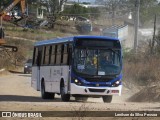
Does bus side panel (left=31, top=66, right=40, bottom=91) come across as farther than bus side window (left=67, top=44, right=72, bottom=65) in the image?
Yes

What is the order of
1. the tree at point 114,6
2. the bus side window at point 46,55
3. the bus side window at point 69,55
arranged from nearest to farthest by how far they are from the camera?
the bus side window at point 69,55 → the bus side window at point 46,55 → the tree at point 114,6

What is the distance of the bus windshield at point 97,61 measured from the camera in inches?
1067

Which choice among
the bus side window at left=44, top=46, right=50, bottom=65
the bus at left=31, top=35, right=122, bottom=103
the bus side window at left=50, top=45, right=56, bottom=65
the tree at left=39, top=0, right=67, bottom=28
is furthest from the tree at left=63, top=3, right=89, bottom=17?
the bus at left=31, top=35, right=122, bottom=103

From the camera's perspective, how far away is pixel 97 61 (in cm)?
2720

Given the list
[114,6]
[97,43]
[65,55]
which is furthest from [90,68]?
[114,6]

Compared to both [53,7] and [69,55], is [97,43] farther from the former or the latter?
[53,7]

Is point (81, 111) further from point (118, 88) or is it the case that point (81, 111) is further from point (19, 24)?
point (19, 24)

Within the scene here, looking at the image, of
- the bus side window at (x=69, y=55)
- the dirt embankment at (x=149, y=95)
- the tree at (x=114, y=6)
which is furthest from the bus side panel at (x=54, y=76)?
the tree at (x=114, y=6)

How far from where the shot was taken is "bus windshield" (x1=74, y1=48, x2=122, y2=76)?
2711 centimetres

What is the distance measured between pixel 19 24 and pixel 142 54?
42.1m

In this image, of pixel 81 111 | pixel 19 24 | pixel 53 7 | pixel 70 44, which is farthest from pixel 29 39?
pixel 81 111

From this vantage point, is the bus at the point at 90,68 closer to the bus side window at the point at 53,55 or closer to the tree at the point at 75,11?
the bus side window at the point at 53,55

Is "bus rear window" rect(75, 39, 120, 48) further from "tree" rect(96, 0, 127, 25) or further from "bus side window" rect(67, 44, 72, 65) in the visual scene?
"tree" rect(96, 0, 127, 25)

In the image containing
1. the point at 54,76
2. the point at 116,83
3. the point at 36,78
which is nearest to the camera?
the point at 116,83
